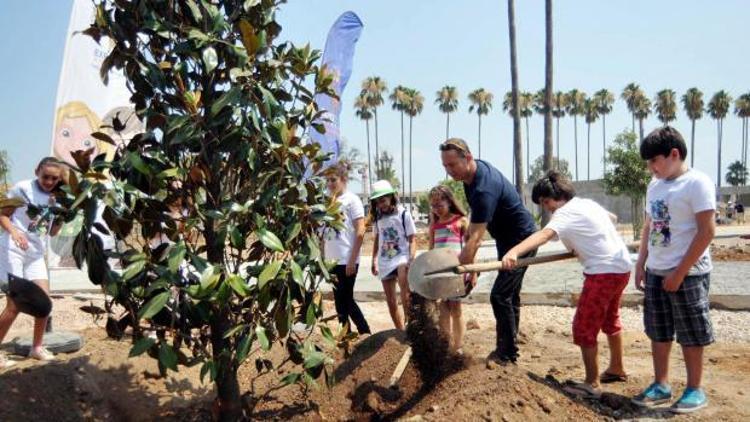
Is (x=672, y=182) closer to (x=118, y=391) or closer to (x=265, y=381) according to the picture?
(x=265, y=381)

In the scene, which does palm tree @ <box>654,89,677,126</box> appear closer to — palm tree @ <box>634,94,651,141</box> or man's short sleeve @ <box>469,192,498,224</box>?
palm tree @ <box>634,94,651,141</box>

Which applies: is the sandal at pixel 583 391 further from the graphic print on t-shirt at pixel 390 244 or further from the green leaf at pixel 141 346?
the green leaf at pixel 141 346

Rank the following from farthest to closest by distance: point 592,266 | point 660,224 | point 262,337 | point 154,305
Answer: point 592,266
point 660,224
point 262,337
point 154,305

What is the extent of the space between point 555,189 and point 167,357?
2842 mm

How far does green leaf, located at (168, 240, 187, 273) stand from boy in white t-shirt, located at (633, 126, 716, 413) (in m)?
2.82

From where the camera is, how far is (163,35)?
291cm

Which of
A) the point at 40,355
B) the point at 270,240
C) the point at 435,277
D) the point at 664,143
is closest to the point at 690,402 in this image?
the point at 664,143

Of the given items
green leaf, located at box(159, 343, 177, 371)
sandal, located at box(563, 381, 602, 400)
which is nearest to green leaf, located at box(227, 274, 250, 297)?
green leaf, located at box(159, 343, 177, 371)

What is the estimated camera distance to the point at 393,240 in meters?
5.55

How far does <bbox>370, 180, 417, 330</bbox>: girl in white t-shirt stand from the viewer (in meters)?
5.52

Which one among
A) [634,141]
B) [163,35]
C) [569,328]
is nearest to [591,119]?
[634,141]

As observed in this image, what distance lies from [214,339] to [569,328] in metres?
4.28

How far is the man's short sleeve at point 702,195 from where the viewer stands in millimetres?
3451

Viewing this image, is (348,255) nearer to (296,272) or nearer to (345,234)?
(345,234)
